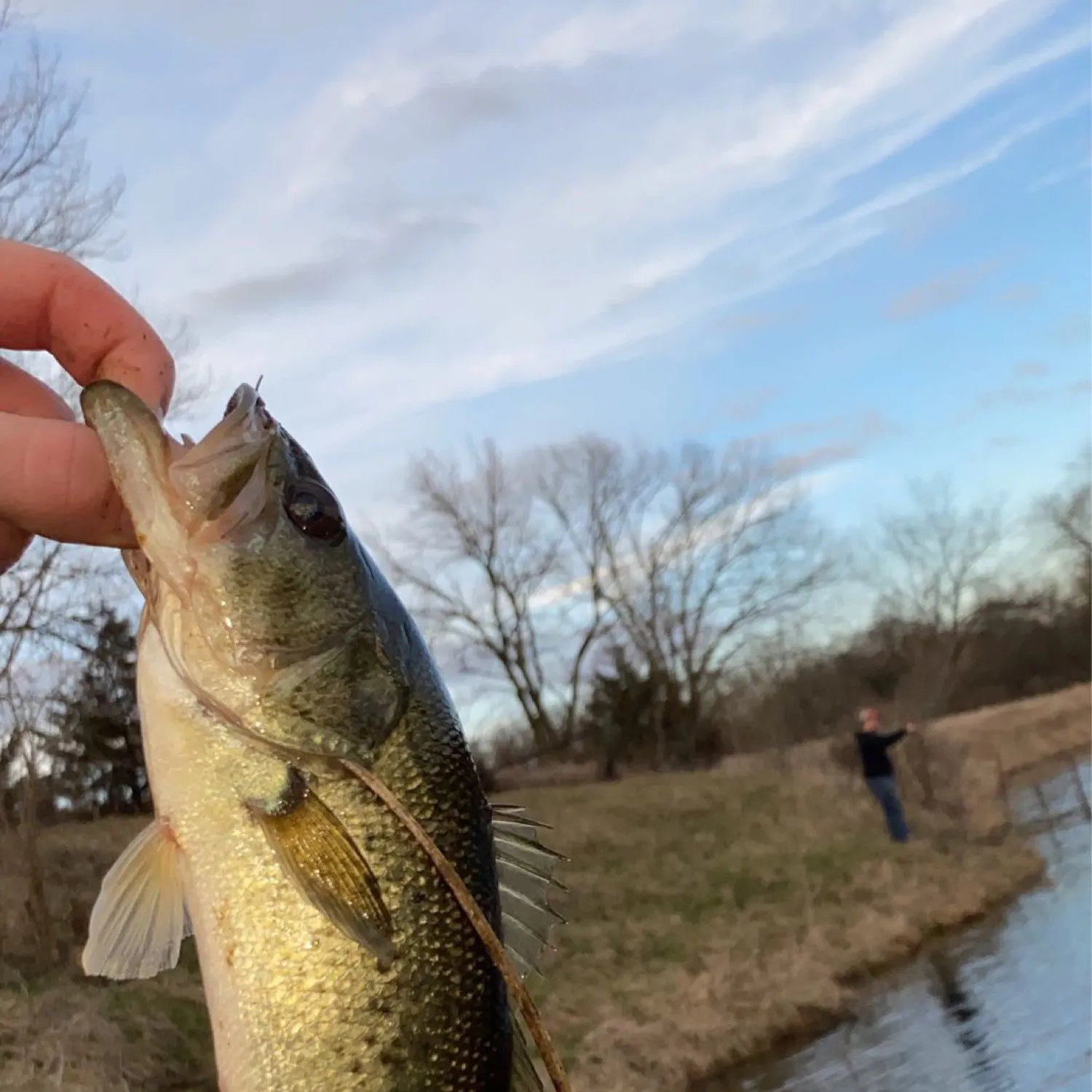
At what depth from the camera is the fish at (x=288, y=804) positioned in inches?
73.4

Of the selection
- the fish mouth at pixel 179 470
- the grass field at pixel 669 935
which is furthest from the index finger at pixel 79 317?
the grass field at pixel 669 935

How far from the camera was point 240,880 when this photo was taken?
192cm

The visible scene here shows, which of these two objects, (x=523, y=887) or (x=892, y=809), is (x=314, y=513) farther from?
(x=892, y=809)

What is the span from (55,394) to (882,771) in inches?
582

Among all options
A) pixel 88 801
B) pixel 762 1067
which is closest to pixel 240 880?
pixel 762 1067

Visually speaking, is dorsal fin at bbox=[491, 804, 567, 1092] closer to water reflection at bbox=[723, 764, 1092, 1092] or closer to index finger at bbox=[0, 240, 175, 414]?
index finger at bbox=[0, 240, 175, 414]

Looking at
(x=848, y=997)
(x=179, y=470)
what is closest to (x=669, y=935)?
(x=848, y=997)

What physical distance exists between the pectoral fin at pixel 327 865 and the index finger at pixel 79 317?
775mm

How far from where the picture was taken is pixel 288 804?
1927 millimetres

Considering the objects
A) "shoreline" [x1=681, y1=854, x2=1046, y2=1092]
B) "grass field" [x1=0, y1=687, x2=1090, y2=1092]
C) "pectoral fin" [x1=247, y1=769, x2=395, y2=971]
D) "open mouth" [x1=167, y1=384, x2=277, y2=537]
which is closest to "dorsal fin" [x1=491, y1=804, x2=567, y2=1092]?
"pectoral fin" [x1=247, y1=769, x2=395, y2=971]

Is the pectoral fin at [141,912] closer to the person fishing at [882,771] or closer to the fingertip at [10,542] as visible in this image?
the fingertip at [10,542]

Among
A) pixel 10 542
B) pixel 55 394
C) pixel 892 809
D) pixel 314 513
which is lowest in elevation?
pixel 892 809

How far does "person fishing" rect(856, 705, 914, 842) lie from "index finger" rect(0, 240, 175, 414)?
1418cm

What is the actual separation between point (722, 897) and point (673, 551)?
23.0 metres
